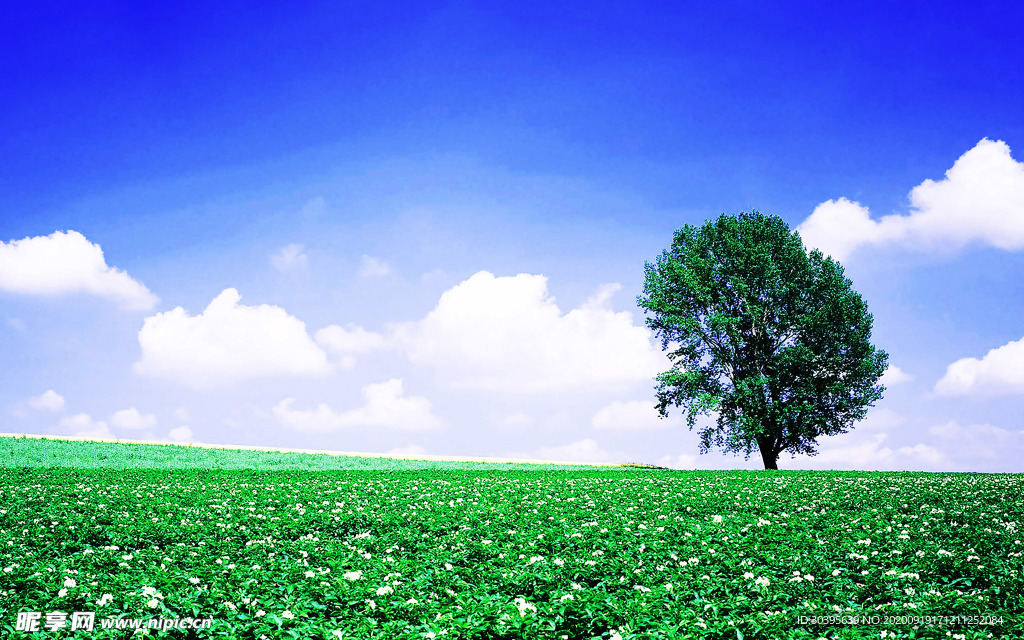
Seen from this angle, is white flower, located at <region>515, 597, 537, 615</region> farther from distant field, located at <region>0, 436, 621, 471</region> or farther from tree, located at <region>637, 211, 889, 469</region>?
tree, located at <region>637, 211, 889, 469</region>

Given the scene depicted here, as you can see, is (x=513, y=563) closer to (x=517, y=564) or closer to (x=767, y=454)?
(x=517, y=564)

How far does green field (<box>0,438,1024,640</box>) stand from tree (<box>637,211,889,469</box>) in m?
20.6

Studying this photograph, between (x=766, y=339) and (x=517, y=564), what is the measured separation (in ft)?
114

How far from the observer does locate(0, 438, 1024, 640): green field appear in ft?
27.8

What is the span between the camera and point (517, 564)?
10984 mm

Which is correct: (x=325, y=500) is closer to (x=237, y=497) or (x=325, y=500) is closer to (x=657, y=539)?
(x=237, y=497)

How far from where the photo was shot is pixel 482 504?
17656 millimetres

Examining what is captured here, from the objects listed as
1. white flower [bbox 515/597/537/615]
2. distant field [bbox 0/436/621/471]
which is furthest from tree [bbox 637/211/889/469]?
white flower [bbox 515/597/537/615]

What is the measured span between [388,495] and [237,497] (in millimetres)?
4301

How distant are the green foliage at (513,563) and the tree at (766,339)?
21.1 metres

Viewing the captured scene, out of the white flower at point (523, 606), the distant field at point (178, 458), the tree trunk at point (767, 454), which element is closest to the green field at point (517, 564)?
the white flower at point (523, 606)

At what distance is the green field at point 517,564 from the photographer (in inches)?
333

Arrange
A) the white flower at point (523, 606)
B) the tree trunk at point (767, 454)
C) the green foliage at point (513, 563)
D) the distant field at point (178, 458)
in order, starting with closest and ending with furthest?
1. the green foliage at point (513, 563)
2. the white flower at point (523, 606)
3. the distant field at point (178, 458)
4. the tree trunk at point (767, 454)

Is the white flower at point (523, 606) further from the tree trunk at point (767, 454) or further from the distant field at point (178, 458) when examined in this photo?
the tree trunk at point (767, 454)
